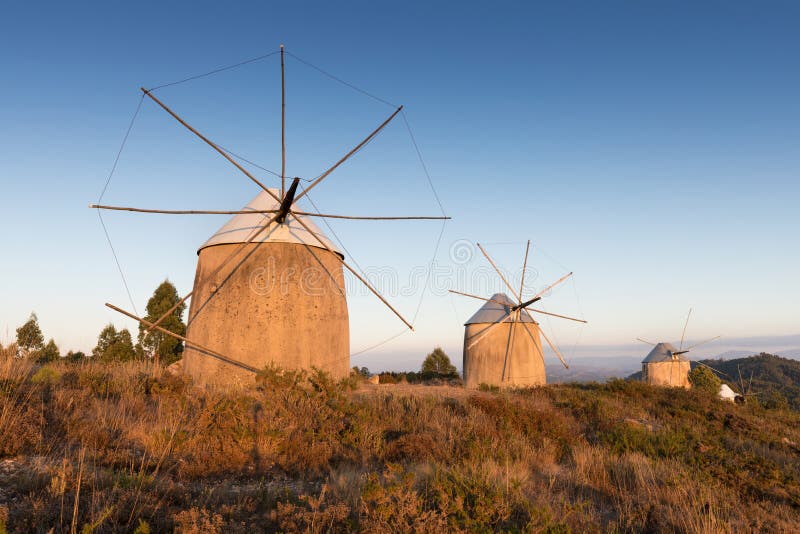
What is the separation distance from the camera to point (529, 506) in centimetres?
461

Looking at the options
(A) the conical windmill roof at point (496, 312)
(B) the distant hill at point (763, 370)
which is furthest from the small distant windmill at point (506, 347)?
(B) the distant hill at point (763, 370)

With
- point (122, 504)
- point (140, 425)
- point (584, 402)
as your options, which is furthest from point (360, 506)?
point (584, 402)

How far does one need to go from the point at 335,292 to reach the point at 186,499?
23.6 ft

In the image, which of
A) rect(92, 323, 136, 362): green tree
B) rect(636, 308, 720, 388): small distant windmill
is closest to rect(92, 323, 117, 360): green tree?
rect(92, 323, 136, 362): green tree

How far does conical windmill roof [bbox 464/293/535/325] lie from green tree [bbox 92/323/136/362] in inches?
Answer: 710

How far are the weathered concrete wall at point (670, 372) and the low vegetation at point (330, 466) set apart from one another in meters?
35.6

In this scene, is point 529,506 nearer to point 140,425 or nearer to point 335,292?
point 140,425

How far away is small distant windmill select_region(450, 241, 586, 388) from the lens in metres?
23.3

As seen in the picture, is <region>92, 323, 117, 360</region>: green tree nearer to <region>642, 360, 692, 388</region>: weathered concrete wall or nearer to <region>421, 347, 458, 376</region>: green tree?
<region>421, 347, 458, 376</region>: green tree

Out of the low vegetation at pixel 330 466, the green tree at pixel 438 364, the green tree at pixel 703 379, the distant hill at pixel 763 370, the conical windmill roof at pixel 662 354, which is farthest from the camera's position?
the distant hill at pixel 763 370

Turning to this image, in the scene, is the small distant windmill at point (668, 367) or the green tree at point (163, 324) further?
the small distant windmill at point (668, 367)

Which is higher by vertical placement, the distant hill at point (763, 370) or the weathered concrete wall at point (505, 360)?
the weathered concrete wall at point (505, 360)

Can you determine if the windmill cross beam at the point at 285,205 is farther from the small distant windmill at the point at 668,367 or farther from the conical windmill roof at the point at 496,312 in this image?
the small distant windmill at the point at 668,367

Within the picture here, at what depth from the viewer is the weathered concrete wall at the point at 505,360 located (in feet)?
76.2
